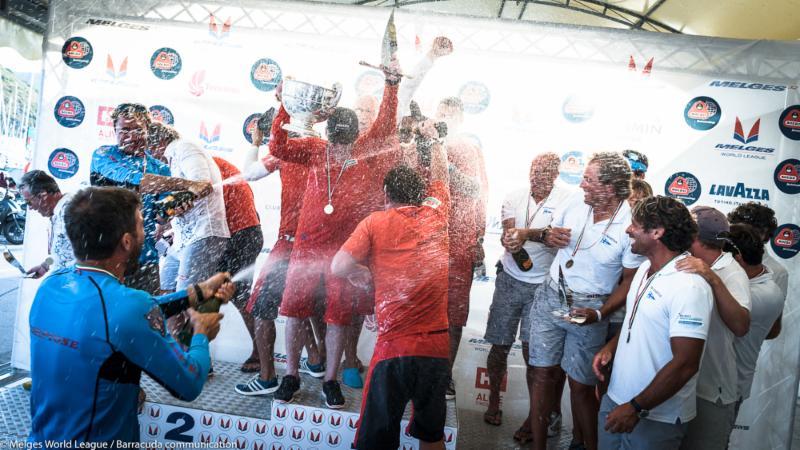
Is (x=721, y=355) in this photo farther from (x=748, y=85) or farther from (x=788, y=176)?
(x=748, y=85)

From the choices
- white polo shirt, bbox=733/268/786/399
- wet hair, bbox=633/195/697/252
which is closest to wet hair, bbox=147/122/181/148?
wet hair, bbox=633/195/697/252

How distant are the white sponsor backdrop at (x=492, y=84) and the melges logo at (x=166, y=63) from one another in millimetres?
17

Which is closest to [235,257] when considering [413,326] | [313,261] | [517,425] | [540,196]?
[313,261]

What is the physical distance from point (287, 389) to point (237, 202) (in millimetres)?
1016

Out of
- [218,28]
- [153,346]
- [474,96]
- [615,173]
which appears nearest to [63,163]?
[218,28]

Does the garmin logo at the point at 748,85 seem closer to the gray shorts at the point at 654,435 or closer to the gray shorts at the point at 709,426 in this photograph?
the gray shorts at the point at 709,426

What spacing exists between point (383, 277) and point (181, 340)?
0.76 metres

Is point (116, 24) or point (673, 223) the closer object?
point (673, 223)

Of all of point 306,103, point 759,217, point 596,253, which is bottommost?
point 596,253

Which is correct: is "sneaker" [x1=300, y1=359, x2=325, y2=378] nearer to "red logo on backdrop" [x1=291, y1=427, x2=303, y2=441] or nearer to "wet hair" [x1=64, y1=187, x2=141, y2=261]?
"red logo on backdrop" [x1=291, y1=427, x2=303, y2=441]

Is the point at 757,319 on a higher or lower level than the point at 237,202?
lower

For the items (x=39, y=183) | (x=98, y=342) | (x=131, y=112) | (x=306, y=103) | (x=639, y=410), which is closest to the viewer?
(x=98, y=342)

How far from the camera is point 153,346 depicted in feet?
4.32

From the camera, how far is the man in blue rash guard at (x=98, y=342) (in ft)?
4.28
